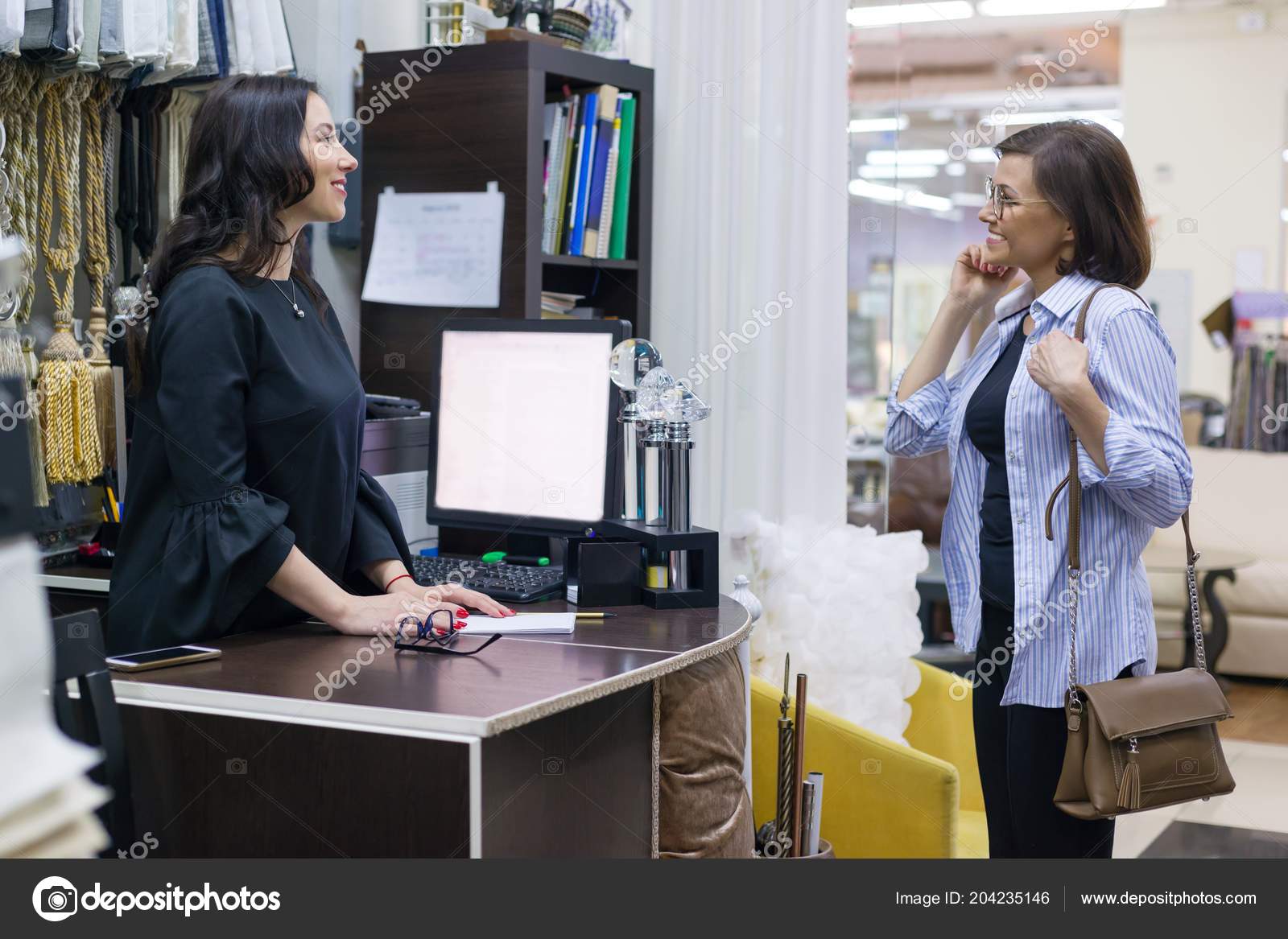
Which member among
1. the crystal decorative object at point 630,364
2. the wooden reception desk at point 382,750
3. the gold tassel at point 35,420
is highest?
the crystal decorative object at point 630,364

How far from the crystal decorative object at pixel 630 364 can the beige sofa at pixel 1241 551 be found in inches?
129

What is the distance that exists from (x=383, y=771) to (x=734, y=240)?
191cm

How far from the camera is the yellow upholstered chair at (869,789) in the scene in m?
2.21

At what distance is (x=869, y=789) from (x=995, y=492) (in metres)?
0.65

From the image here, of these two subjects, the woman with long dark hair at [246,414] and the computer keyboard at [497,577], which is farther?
the computer keyboard at [497,577]

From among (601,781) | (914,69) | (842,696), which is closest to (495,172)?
(842,696)

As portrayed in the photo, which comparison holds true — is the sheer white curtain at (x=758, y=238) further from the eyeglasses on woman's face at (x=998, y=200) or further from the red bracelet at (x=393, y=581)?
the red bracelet at (x=393, y=581)

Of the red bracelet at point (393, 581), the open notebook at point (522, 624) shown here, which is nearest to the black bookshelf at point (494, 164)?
the red bracelet at point (393, 581)

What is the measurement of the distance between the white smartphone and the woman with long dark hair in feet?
0.36

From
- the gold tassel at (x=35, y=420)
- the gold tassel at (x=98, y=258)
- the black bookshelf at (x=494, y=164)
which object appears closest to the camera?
the gold tassel at (x=35, y=420)

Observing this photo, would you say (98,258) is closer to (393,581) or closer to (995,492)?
(393,581)

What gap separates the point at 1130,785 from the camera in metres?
1.70

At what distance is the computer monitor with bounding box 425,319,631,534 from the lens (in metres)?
2.23

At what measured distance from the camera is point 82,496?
2529 millimetres
